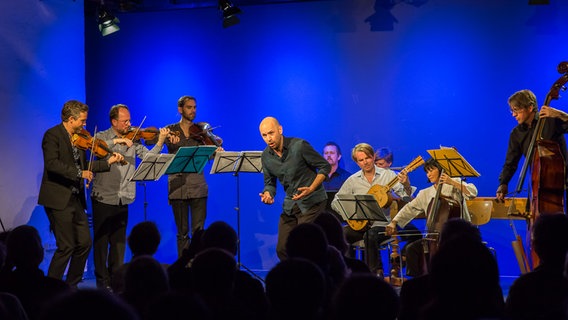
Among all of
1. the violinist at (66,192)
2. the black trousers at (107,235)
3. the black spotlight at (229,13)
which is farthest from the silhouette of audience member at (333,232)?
the black spotlight at (229,13)

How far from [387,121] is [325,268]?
5634 mm

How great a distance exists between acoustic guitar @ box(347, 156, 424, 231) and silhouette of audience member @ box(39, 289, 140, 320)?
6.39 metres

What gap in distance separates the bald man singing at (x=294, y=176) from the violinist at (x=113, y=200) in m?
1.46

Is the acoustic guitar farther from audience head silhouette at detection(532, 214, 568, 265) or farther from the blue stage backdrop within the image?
audience head silhouette at detection(532, 214, 568, 265)

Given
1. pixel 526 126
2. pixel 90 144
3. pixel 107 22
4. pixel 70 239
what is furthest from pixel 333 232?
pixel 107 22

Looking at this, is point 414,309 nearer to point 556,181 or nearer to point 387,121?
point 556,181

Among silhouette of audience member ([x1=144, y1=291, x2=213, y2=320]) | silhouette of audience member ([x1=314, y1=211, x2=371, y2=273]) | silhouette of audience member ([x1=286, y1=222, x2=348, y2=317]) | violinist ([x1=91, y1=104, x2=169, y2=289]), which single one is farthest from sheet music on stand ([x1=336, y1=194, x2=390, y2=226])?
silhouette of audience member ([x1=144, y1=291, x2=213, y2=320])

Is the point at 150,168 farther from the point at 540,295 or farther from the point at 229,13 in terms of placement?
the point at 540,295

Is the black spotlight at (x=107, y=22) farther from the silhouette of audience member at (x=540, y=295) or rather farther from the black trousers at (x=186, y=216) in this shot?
the silhouette of audience member at (x=540, y=295)

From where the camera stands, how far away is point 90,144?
7.35m

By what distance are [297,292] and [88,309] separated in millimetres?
1026

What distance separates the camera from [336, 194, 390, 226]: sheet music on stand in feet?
23.2

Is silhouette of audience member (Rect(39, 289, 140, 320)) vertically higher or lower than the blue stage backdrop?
lower

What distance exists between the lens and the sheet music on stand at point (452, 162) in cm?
692
